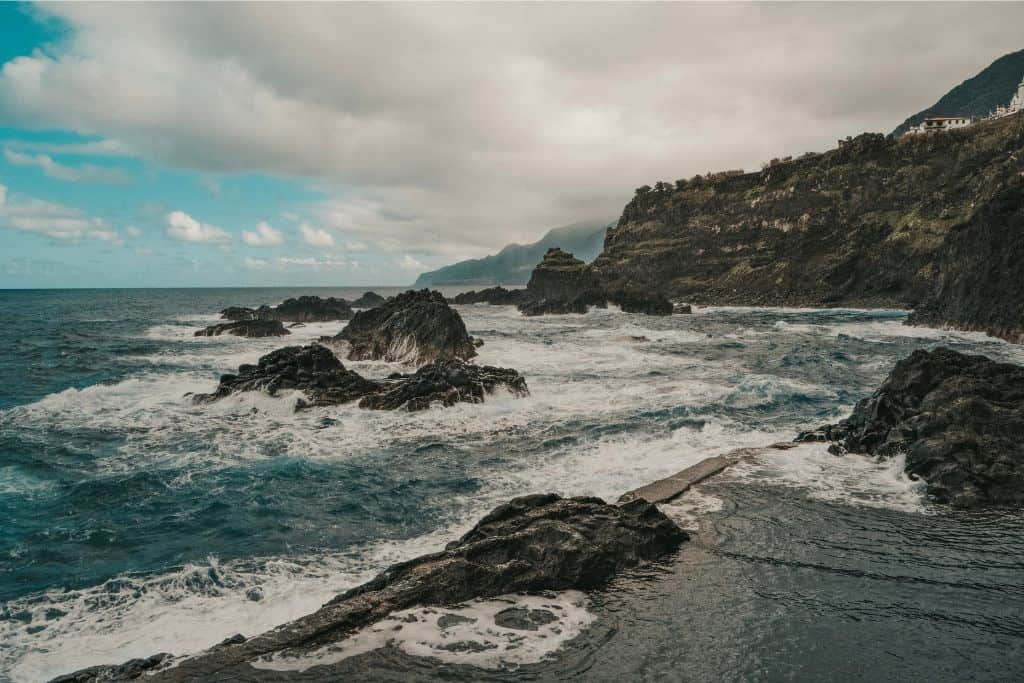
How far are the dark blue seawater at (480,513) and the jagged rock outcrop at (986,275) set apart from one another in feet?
69.4

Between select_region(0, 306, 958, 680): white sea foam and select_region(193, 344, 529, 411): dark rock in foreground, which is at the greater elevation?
select_region(193, 344, 529, 411): dark rock in foreground

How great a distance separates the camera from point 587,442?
56.2 ft

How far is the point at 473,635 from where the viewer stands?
6.67 m

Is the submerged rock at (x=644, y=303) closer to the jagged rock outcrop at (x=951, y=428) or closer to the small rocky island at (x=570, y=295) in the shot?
the small rocky island at (x=570, y=295)

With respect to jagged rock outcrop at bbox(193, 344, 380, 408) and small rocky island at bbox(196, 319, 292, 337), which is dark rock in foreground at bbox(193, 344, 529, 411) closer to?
jagged rock outcrop at bbox(193, 344, 380, 408)

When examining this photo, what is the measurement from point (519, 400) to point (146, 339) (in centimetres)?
4592

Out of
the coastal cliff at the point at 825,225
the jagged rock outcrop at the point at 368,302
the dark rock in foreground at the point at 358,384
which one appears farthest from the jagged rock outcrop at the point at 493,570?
the jagged rock outcrop at the point at 368,302

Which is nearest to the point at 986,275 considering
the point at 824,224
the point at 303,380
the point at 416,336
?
the point at 416,336

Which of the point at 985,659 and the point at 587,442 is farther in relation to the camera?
the point at 587,442

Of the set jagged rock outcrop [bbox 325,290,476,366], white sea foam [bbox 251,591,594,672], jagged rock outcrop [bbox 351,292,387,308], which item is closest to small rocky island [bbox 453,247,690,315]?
jagged rock outcrop [bbox 351,292,387,308]

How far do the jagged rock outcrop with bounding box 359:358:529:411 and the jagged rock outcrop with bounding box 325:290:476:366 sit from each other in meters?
10.5

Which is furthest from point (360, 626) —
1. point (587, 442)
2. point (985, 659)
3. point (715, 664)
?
point (587, 442)

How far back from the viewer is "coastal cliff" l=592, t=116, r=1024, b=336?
257 ft

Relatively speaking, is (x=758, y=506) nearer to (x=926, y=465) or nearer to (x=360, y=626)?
(x=926, y=465)
